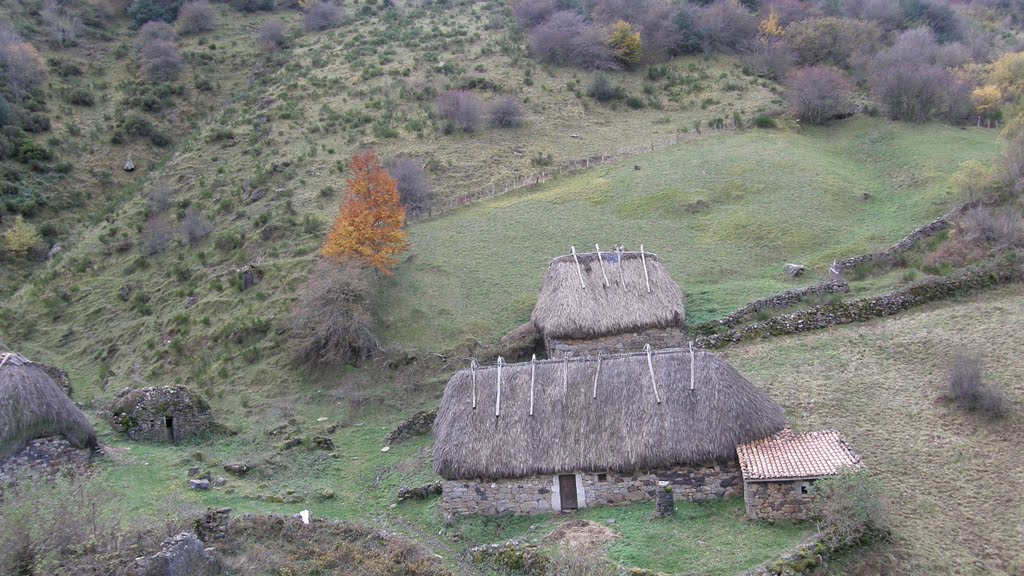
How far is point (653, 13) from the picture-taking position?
5575cm

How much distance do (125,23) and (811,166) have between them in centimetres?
5107

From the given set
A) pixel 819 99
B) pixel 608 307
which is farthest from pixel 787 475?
pixel 819 99

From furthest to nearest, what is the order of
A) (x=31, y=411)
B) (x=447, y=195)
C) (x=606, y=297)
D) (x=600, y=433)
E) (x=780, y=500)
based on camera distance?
1. (x=447, y=195)
2. (x=606, y=297)
3. (x=31, y=411)
4. (x=600, y=433)
5. (x=780, y=500)

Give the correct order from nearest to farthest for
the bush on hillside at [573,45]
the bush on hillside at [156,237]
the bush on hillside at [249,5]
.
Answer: the bush on hillside at [156,237], the bush on hillside at [573,45], the bush on hillside at [249,5]

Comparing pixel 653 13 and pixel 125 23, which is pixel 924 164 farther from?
pixel 125 23

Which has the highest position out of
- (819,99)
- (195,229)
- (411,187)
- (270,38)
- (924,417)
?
(270,38)

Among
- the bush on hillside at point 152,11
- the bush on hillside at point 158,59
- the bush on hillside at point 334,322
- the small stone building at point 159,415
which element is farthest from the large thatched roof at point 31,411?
the bush on hillside at point 152,11

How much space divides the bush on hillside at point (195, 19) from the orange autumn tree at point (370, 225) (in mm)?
37444

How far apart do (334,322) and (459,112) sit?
20824 mm

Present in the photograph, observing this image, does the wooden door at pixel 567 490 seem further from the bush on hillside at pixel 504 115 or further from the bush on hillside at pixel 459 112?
the bush on hillside at pixel 504 115

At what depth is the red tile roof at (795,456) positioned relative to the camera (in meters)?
14.4

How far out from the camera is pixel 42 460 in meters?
17.0

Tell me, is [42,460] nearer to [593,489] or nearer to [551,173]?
[593,489]

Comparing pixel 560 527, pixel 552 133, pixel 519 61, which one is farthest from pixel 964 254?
pixel 519 61
